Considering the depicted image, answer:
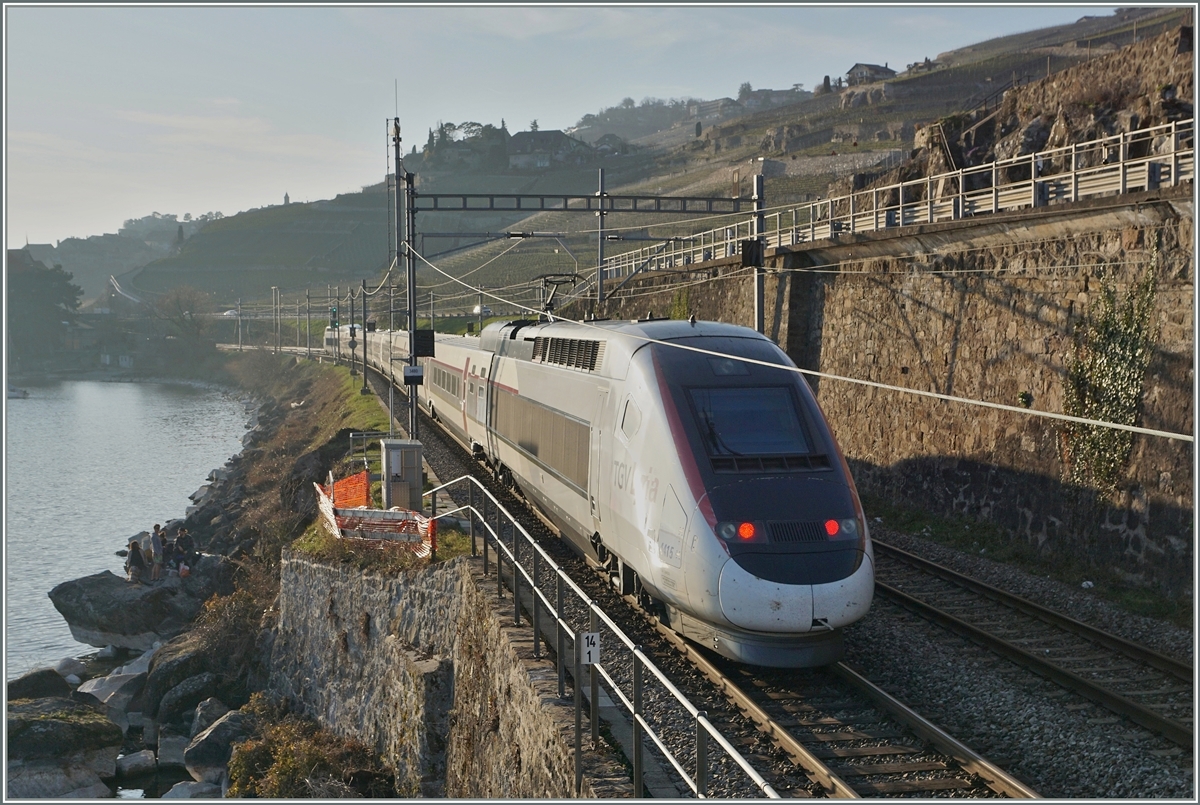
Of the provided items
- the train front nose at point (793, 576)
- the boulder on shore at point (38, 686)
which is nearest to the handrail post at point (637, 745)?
the train front nose at point (793, 576)

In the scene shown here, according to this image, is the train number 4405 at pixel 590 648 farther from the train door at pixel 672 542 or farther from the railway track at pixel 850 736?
the train door at pixel 672 542

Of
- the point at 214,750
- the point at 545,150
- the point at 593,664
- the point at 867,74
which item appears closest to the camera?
the point at 593,664

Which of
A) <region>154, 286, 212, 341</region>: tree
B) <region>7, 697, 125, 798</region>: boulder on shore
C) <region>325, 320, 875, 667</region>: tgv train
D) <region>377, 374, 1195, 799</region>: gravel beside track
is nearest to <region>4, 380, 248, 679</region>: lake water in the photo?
<region>7, 697, 125, 798</region>: boulder on shore

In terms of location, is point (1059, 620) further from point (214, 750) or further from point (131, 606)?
point (131, 606)

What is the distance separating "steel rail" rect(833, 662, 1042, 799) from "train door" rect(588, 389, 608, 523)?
12.6ft

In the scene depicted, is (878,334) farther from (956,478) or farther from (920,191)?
(920,191)

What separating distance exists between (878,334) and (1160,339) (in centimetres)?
747

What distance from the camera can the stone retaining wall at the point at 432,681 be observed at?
9.88 m

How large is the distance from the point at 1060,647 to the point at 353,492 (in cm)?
1437

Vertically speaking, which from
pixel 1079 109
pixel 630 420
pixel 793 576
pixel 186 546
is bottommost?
pixel 186 546

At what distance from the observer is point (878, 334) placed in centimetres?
2111

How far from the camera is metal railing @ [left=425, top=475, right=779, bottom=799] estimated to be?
711 cm

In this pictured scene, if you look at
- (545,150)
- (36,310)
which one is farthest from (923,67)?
(36,310)

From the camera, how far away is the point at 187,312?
374ft
